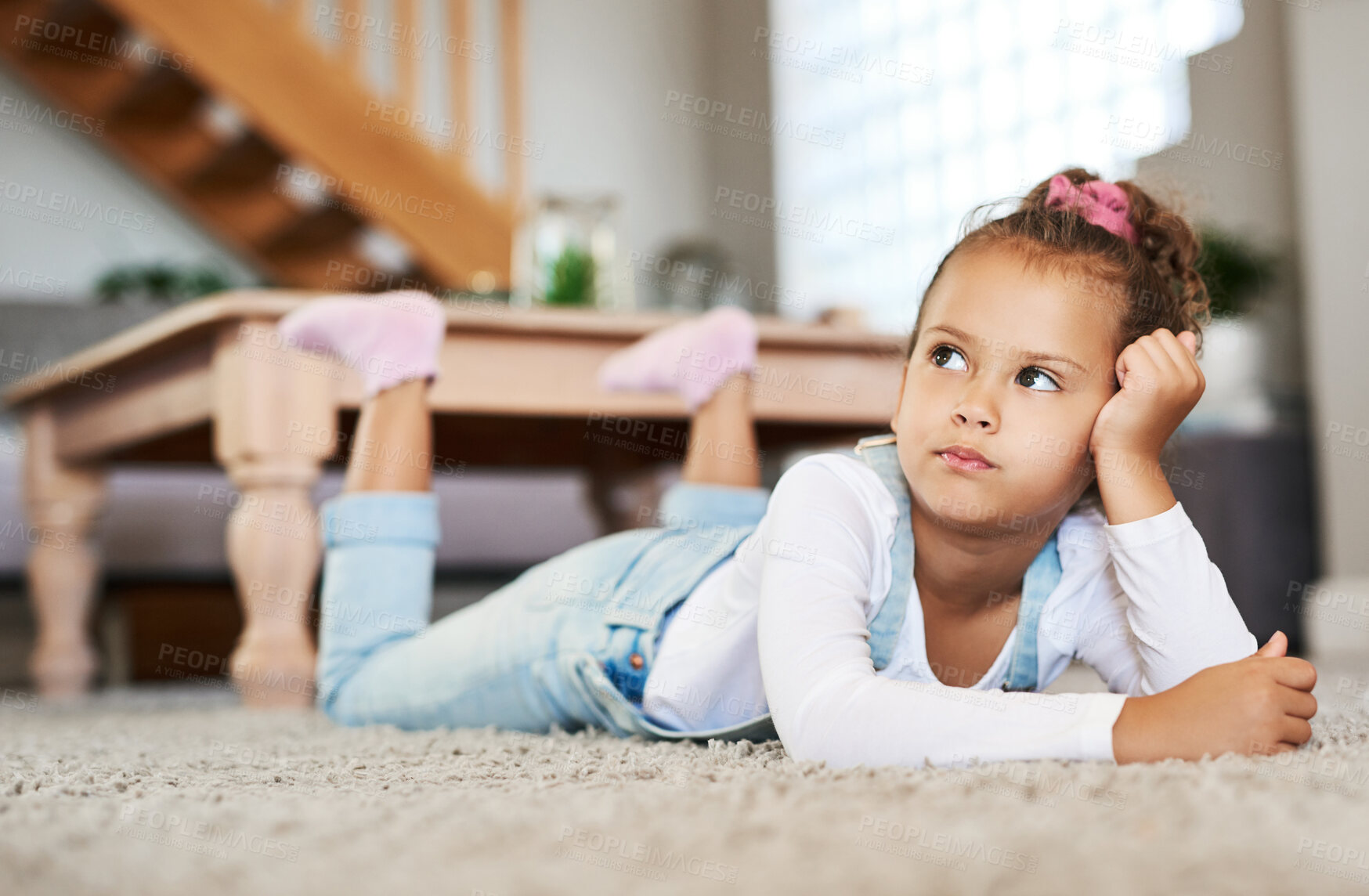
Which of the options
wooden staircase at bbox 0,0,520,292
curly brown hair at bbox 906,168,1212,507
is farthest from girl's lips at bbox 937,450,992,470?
wooden staircase at bbox 0,0,520,292

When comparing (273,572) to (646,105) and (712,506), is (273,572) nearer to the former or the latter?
(712,506)

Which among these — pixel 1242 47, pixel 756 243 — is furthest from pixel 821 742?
pixel 756 243

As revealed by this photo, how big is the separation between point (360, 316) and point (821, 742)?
0.62 meters

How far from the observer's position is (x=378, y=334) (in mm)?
1030

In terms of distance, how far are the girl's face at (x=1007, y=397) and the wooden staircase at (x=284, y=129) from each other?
2.25m

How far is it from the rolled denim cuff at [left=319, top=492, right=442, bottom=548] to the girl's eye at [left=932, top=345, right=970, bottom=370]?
517mm

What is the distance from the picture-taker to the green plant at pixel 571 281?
5.68ft

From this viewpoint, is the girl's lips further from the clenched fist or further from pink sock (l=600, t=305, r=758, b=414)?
pink sock (l=600, t=305, r=758, b=414)

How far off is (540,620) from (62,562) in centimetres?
111

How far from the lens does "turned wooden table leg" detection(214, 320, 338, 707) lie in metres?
1.20

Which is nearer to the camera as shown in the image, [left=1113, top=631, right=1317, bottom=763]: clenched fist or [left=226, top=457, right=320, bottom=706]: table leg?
[left=1113, top=631, right=1317, bottom=763]: clenched fist

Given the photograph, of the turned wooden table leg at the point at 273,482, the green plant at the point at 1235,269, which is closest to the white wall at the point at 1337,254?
the green plant at the point at 1235,269

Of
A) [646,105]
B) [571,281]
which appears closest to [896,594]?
[571,281]

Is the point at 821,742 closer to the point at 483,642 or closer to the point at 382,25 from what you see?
the point at 483,642
